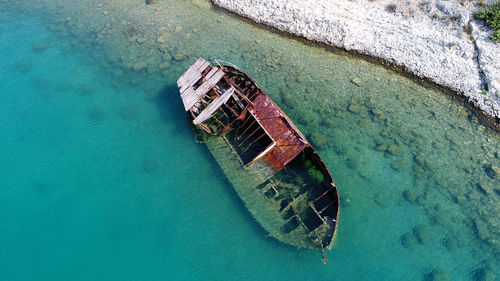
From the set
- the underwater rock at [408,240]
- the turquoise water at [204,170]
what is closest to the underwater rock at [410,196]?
the turquoise water at [204,170]

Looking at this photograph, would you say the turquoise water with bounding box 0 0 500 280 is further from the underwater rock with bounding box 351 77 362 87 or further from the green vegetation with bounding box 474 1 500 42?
the green vegetation with bounding box 474 1 500 42

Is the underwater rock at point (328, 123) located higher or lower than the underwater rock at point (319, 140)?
higher

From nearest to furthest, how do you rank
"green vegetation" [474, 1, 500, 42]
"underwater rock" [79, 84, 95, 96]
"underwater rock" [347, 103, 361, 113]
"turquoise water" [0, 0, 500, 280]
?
"turquoise water" [0, 0, 500, 280], "underwater rock" [347, 103, 361, 113], "green vegetation" [474, 1, 500, 42], "underwater rock" [79, 84, 95, 96]

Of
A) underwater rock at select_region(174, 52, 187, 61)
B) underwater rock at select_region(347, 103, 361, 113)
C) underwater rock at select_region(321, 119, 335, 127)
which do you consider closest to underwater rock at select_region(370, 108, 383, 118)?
underwater rock at select_region(347, 103, 361, 113)

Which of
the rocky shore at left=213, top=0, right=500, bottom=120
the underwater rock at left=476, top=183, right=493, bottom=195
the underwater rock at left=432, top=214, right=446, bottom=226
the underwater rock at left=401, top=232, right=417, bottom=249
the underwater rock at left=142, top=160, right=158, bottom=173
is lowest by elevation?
the underwater rock at left=142, top=160, right=158, bottom=173

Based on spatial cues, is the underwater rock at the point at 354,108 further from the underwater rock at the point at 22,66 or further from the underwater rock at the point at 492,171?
the underwater rock at the point at 22,66

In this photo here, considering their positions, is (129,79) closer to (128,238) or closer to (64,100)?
(64,100)
